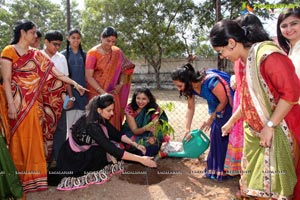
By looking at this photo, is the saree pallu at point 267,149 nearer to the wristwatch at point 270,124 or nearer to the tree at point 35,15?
the wristwatch at point 270,124

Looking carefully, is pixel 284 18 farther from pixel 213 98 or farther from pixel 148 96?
pixel 148 96

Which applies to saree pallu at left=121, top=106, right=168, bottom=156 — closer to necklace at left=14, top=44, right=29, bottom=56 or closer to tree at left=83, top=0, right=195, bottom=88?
necklace at left=14, top=44, right=29, bottom=56

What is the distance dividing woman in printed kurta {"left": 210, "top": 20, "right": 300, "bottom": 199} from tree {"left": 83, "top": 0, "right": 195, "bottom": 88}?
12.9m

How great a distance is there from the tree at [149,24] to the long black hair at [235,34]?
12879mm

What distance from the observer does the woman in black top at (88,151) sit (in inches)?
109

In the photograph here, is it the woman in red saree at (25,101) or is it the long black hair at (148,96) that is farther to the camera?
the long black hair at (148,96)

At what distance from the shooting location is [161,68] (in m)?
15.9

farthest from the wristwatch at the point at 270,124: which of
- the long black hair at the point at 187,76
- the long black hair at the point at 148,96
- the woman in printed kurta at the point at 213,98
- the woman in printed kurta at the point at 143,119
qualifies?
the long black hair at the point at 148,96

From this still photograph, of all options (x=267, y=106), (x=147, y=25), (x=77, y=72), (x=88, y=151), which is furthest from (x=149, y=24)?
(x=267, y=106)

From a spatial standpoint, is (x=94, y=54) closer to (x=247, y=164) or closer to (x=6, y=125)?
(x=6, y=125)

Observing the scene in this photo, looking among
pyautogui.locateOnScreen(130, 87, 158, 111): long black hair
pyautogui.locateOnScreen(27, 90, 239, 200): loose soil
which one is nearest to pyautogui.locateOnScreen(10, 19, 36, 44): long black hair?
pyautogui.locateOnScreen(130, 87, 158, 111): long black hair

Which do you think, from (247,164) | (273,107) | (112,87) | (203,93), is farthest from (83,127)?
(273,107)

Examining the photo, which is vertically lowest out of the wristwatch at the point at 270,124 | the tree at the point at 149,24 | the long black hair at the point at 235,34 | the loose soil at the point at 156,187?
the loose soil at the point at 156,187

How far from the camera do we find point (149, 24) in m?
14.5
